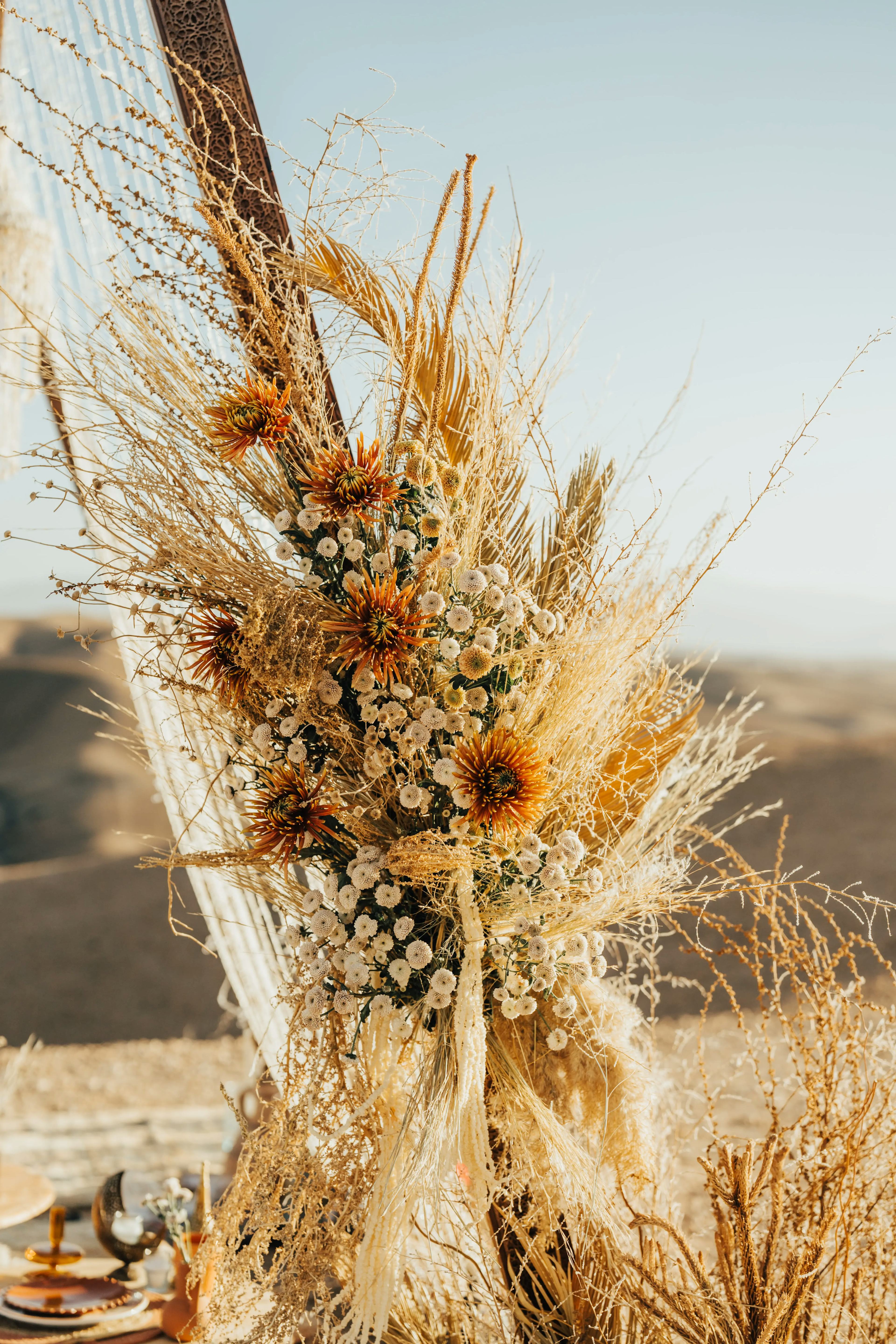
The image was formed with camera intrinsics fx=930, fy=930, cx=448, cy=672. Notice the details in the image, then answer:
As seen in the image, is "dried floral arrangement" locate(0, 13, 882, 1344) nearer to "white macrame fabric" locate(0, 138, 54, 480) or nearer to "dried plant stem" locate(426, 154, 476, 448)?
"dried plant stem" locate(426, 154, 476, 448)

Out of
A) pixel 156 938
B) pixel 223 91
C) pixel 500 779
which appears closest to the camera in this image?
pixel 500 779

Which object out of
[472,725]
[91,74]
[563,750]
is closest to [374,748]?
[472,725]

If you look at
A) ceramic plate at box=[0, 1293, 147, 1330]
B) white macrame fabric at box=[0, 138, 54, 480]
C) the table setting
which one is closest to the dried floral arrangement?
the table setting

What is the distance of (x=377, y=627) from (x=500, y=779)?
0.18m

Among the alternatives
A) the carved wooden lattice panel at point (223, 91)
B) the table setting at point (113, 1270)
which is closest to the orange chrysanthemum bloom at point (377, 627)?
the carved wooden lattice panel at point (223, 91)

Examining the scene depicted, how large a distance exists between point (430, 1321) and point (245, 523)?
39.0 inches

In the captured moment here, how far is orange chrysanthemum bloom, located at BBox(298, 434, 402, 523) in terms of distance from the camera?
869 mm

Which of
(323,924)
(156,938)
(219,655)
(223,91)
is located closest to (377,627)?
(219,655)

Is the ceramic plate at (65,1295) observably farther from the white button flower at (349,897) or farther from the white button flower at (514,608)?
the white button flower at (514,608)

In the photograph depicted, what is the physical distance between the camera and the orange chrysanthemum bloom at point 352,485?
869mm

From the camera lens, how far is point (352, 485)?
0.87 m

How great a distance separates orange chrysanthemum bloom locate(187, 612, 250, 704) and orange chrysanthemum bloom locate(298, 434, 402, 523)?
156mm

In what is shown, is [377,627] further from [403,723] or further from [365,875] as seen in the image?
[365,875]

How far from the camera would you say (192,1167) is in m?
3.22
